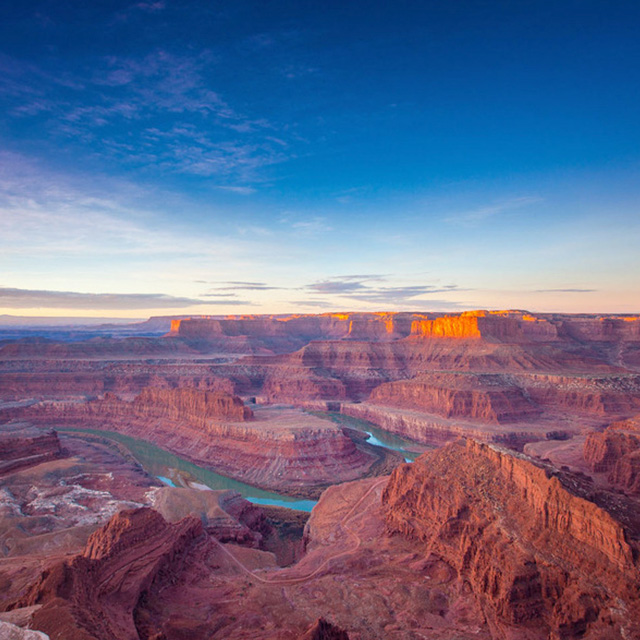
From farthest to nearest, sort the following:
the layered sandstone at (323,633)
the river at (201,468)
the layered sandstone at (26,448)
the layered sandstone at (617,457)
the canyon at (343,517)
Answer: the layered sandstone at (26,448) → the river at (201,468) → the layered sandstone at (617,457) → the canyon at (343,517) → the layered sandstone at (323,633)

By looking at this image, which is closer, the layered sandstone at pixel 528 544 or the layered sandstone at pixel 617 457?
the layered sandstone at pixel 528 544

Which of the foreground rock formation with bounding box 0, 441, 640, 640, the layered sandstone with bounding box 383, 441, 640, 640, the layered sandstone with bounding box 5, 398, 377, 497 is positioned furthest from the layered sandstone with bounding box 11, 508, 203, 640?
the layered sandstone with bounding box 5, 398, 377, 497

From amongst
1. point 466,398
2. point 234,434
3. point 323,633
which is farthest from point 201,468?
point 323,633

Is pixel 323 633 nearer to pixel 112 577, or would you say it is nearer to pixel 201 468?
pixel 112 577

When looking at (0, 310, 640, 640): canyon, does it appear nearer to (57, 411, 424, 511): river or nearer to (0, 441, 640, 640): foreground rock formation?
(0, 441, 640, 640): foreground rock formation

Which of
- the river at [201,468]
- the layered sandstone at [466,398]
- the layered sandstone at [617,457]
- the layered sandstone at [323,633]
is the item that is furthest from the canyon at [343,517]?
the river at [201,468]

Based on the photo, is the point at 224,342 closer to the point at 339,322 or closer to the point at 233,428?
the point at 339,322

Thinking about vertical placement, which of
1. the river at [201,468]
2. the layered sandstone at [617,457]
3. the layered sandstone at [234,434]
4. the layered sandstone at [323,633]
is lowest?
the river at [201,468]

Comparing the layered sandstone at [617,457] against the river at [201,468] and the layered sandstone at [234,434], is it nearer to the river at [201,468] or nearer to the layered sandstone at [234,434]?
the layered sandstone at [234,434]
